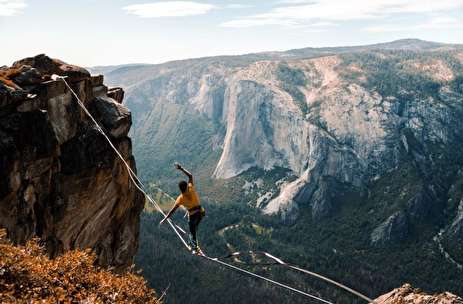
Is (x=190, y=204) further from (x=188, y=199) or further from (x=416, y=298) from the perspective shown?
(x=416, y=298)

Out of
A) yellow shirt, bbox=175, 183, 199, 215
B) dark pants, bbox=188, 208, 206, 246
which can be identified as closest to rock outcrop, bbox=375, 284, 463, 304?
dark pants, bbox=188, 208, 206, 246

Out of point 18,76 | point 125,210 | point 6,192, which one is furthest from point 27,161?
point 125,210

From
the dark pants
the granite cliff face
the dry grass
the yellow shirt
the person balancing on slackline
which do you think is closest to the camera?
the dry grass

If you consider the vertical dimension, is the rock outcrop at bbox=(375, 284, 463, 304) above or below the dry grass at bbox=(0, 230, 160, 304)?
below

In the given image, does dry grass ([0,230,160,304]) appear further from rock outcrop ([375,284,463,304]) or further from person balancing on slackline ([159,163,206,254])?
rock outcrop ([375,284,463,304])

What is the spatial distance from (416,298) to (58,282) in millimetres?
22546

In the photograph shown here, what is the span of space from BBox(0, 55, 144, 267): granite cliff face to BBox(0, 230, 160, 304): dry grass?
35.2 feet

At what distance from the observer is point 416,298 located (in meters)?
32.4

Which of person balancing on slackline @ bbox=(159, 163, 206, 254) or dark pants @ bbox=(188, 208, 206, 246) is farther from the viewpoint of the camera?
dark pants @ bbox=(188, 208, 206, 246)

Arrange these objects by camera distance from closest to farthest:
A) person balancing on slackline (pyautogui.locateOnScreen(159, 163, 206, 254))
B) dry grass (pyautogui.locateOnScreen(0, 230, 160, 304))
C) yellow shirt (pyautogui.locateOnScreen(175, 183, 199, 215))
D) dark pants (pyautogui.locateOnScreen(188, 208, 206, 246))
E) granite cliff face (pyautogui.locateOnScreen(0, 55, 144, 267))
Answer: dry grass (pyautogui.locateOnScreen(0, 230, 160, 304))
person balancing on slackline (pyautogui.locateOnScreen(159, 163, 206, 254))
yellow shirt (pyautogui.locateOnScreen(175, 183, 199, 215))
dark pants (pyautogui.locateOnScreen(188, 208, 206, 246))
granite cliff face (pyautogui.locateOnScreen(0, 55, 144, 267))

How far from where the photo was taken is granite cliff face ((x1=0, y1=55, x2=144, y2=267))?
34.0m

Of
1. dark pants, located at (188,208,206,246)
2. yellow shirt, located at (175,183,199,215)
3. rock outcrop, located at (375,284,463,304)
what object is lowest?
rock outcrop, located at (375,284,463,304)

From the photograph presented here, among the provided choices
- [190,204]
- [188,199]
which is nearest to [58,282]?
[188,199]

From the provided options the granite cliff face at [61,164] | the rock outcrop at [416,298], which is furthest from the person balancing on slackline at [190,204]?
the rock outcrop at [416,298]
